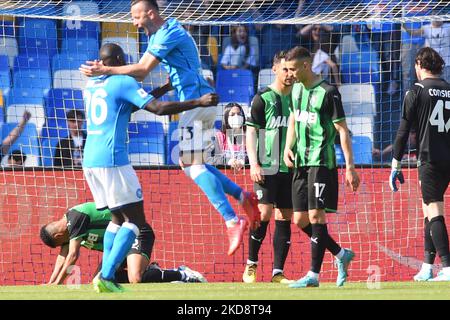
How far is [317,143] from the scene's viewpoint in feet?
30.7

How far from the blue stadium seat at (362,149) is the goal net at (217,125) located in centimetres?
2

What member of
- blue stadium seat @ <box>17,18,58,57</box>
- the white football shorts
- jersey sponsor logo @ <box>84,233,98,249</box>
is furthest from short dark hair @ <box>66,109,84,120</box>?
the white football shorts

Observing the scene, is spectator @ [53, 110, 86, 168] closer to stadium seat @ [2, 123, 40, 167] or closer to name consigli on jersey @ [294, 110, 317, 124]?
stadium seat @ [2, 123, 40, 167]

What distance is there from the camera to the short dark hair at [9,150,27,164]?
13164 mm

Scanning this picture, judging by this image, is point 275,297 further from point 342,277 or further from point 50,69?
point 50,69

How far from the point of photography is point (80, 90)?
1379 cm

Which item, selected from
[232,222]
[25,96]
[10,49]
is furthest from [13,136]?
[232,222]

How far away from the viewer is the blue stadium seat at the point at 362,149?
1347 cm

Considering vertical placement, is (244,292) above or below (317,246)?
below

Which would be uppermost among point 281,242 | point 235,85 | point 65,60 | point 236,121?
point 65,60

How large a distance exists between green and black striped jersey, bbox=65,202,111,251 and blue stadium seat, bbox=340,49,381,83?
4.43m

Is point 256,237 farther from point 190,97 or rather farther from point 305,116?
point 190,97

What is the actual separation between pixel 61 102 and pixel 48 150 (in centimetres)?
74

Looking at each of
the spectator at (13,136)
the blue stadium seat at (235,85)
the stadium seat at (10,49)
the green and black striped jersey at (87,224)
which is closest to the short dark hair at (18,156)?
the spectator at (13,136)
